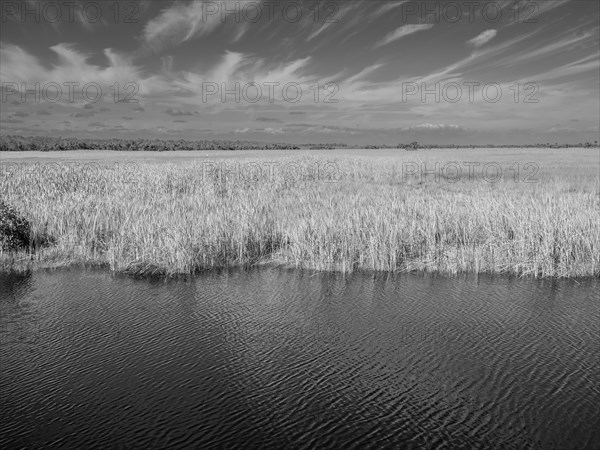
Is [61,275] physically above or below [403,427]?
above

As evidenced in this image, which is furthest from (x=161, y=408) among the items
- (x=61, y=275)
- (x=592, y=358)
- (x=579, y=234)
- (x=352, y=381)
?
(x=579, y=234)

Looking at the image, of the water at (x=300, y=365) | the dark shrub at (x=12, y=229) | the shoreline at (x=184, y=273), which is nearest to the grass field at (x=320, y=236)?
the shoreline at (x=184, y=273)

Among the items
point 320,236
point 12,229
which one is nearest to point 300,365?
point 320,236

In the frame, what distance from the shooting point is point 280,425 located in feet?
18.9

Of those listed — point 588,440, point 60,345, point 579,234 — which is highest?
point 579,234

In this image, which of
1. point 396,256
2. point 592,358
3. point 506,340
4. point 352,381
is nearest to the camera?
point 352,381

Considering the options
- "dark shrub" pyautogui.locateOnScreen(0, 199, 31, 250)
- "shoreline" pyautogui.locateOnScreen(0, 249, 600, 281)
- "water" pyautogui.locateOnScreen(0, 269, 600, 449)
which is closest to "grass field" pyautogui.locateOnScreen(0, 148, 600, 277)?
"shoreline" pyautogui.locateOnScreen(0, 249, 600, 281)

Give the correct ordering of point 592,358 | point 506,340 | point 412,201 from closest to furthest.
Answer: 1. point 592,358
2. point 506,340
3. point 412,201

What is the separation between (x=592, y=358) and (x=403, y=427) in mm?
3961

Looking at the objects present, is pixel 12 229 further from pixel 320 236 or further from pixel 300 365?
pixel 300 365

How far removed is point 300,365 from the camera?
7.29m

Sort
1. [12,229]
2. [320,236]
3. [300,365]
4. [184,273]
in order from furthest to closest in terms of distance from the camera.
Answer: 1. [12,229]
2. [320,236]
3. [184,273]
4. [300,365]

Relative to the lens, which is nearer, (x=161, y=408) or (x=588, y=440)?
(x=588, y=440)

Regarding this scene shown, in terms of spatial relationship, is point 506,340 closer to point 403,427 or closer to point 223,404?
point 403,427
